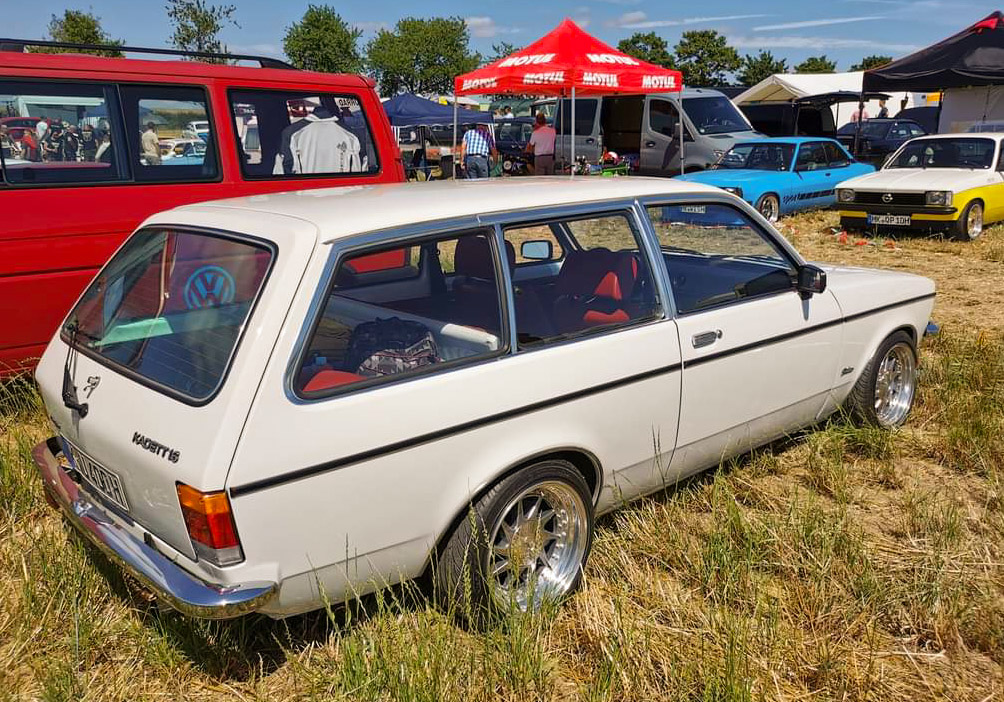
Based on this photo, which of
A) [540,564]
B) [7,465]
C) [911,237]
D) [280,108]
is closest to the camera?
[540,564]

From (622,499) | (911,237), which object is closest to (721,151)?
(911,237)

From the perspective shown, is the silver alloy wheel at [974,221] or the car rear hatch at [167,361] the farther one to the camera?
the silver alloy wheel at [974,221]

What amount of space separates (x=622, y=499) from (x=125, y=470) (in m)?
1.85

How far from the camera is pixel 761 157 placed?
12.7 meters

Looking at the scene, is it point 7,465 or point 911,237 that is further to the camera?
point 911,237

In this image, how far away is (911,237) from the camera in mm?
11273

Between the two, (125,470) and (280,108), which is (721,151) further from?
(125,470)

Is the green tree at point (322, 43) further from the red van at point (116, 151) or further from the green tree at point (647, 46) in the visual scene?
the red van at point (116, 151)

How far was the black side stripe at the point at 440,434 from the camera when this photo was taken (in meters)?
2.21

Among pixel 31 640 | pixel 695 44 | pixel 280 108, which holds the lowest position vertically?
pixel 31 640

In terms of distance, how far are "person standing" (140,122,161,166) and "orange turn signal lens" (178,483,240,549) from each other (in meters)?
3.65

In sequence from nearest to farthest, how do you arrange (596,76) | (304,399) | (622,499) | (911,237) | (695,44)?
1. (304,399)
2. (622,499)
3. (911,237)
4. (596,76)
5. (695,44)

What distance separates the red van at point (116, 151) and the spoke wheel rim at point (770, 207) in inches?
309

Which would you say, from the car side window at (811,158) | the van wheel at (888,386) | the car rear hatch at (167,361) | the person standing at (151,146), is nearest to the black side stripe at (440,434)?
the car rear hatch at (167,361)
